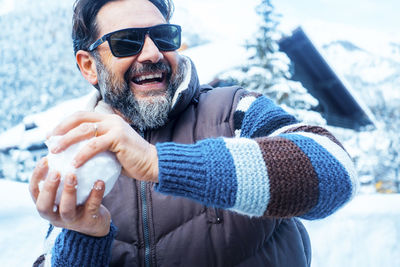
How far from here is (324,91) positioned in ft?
46.3

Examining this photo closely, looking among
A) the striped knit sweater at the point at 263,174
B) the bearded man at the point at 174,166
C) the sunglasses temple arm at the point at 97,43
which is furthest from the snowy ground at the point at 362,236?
the sunglasses temple arm at the point at 97,43

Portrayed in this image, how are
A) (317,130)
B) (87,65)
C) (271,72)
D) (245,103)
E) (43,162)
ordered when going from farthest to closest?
(271,72) → (87,65) → (245,103) → (317,130) → (43,162)

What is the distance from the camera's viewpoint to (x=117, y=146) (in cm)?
89

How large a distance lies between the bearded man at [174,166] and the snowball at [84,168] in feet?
0.07

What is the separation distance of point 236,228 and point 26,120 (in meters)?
15.2

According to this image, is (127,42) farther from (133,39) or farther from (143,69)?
(143,69)

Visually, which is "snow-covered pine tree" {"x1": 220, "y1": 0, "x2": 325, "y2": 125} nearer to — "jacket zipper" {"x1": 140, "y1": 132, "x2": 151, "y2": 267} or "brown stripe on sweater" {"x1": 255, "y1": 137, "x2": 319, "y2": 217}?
"jacket zipper" {"x1": 140, "y1": 132, "x2": 151, "y2": 267}

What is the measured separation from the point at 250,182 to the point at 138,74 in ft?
3.16

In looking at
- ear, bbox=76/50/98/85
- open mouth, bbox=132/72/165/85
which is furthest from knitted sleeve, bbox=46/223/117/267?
ear, bbox=76/50/98/85

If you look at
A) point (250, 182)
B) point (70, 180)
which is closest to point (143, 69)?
point (70, 180)

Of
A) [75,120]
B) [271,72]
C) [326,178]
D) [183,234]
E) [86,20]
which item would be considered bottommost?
[271,72]

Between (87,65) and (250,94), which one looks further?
(87,65)

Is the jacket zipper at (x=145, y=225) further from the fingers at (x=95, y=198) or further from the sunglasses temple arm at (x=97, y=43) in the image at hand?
the sunglasses temple arm at (x=97, y=43)

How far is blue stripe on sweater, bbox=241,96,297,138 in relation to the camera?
131cm
